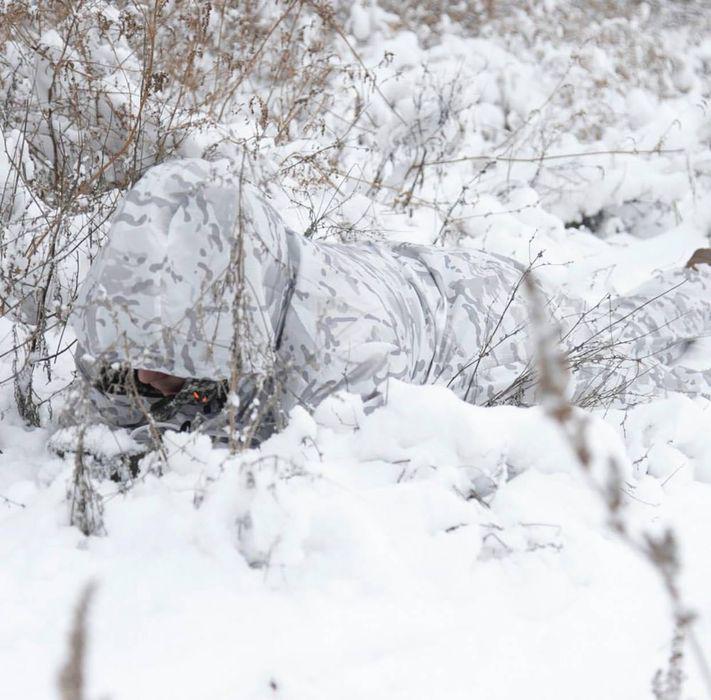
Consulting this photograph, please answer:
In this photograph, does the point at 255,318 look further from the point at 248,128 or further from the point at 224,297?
the point at 248,128

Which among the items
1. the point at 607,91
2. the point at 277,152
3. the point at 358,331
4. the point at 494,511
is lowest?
the point at 494,511

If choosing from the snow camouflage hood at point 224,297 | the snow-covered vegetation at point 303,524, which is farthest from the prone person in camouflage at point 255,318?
the snow-covered vegetation at point 303,524

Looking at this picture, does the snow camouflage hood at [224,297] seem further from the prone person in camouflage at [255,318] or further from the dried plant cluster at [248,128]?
the dried plant cluster at [248,128]

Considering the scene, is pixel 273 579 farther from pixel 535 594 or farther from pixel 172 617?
pixel 535 594

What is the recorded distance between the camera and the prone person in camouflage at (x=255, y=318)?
1.77 m

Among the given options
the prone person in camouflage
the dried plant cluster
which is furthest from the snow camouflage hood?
the dried plant cluster

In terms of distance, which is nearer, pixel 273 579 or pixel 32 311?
pixel 273 579

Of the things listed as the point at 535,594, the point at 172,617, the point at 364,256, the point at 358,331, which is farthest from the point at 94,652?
the point at 364,256

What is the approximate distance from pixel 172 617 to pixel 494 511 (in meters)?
0.62

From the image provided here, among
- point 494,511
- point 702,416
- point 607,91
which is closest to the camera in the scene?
point 494,511

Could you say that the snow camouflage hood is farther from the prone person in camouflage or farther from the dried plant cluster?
the dried plant cluster

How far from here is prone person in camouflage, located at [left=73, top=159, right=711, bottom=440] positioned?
5.82 feet

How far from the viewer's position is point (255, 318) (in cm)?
182

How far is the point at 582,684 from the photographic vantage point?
1.32 m
